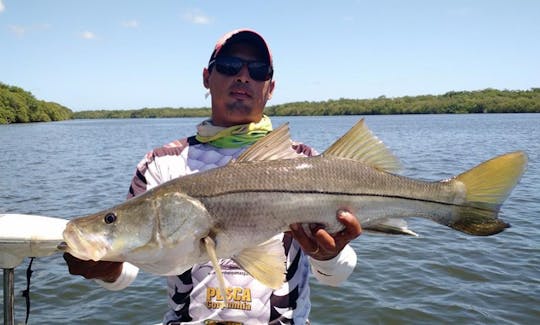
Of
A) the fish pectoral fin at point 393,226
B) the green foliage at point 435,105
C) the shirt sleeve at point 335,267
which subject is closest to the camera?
the fish pectoral fin at point 393,226

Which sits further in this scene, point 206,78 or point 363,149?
point 206,78

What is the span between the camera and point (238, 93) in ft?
11.4

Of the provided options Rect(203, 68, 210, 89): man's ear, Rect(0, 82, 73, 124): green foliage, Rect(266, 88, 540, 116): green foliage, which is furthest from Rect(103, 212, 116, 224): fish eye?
Rect(266, 88, 540, 116): green foliage

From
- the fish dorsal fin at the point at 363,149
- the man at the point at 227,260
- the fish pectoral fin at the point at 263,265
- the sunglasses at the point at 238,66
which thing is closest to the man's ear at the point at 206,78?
the man at the point at 227,260

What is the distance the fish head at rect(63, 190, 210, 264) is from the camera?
235 centimetres

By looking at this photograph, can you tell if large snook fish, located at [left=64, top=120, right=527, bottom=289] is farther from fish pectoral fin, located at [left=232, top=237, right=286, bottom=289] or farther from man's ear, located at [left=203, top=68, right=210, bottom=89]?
man's ear, located at [left=203, top=68, right=210, bottom=89]

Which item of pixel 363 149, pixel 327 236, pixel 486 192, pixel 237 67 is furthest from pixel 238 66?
pixel 486 192

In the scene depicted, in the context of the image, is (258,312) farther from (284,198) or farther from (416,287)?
(416,287)

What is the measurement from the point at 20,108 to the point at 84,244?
96.4 meters

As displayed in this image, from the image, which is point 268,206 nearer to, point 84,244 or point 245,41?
point 84,244

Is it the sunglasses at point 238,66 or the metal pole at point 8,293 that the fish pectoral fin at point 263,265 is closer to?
the sunglasses at point 238,66

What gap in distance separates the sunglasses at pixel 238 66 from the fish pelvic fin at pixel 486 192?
1.63 meters

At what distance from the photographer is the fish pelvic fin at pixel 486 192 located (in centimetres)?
248

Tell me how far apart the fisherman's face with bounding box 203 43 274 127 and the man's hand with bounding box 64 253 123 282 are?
4.38 ft
